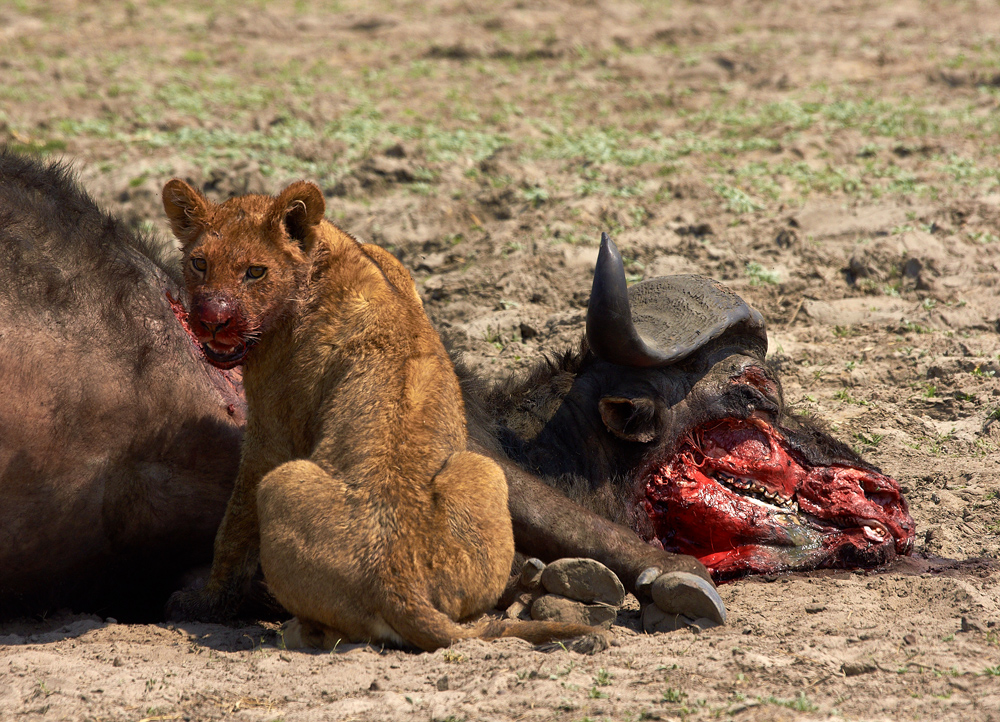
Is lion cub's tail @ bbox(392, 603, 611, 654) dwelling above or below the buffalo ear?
below

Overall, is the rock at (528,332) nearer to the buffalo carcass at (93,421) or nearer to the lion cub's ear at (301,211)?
the buffalo carcass at (93,421)

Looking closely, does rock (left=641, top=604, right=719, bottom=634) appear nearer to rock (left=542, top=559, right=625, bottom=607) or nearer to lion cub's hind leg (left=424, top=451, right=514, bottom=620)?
rock (left=542, top=559, right=625, bottom=607)

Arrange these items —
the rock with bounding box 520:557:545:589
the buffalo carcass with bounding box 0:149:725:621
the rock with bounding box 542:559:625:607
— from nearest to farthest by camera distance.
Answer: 1. the rock with bounding box 542:559:625:607
2. the rock with bounding box 520:557:545:589
3. the buffalo carcass with bounding box 0:149:725:621

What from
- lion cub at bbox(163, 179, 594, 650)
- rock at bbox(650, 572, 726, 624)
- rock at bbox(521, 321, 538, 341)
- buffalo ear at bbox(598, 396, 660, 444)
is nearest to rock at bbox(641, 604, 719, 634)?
rock at bbox(650, 572, 726, 624)

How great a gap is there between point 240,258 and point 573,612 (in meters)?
1.65

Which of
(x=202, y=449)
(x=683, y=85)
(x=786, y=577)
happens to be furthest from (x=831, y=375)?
(x=683, y=85)

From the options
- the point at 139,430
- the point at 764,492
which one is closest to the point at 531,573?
the point at 764,492

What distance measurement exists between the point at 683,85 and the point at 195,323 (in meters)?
7.59

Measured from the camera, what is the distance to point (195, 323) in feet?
10.9

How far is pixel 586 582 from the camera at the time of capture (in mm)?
3465

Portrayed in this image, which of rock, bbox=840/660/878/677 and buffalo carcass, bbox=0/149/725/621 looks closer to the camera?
rock, bbox=840/660/878/677

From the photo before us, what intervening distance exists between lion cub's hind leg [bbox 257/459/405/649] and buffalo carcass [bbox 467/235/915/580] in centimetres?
96

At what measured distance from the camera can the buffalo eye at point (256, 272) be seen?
3412 mm

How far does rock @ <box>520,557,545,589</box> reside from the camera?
141 inches
